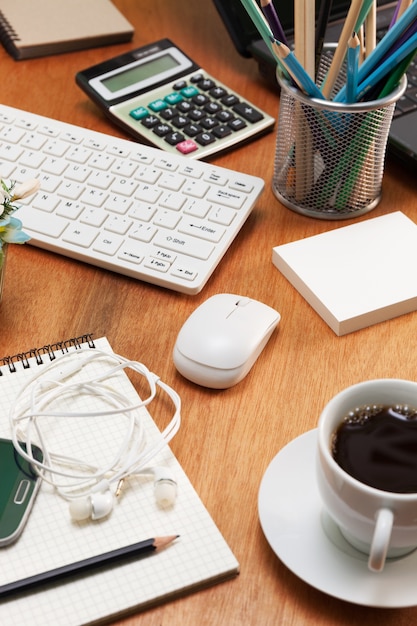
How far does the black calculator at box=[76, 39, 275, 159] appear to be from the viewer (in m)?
0.90

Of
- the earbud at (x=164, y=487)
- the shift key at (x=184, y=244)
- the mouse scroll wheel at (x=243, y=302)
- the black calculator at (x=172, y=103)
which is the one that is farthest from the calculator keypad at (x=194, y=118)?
the earbud at (x=164, y=487)

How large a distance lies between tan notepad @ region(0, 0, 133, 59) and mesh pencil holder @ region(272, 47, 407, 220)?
0.41 meters

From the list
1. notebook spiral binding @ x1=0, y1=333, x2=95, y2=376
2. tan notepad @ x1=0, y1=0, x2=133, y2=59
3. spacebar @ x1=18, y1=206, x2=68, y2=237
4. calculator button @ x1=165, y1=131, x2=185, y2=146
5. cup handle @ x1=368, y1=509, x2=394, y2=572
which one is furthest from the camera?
tan notepad @ x1=0, y1=0, x2=133, y2=59

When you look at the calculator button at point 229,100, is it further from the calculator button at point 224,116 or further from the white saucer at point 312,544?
the white saucer at point 312,544

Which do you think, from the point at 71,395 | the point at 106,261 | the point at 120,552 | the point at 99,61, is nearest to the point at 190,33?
the point at 99,61

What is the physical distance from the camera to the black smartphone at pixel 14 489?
54cm

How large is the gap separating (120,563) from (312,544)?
0.13 m

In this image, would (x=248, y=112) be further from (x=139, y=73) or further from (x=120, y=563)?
(x=120, y=563)

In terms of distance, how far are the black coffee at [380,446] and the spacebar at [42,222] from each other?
15.2 inches

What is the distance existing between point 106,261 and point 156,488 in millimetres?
266

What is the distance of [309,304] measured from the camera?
740 mm

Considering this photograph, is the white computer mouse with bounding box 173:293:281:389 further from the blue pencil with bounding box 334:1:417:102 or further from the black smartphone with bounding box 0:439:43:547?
the blue pencil with bounding box 334:1:417:102

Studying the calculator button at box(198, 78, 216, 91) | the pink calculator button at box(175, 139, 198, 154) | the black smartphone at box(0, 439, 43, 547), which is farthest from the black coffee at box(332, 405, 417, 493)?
the calculator button at box(198, 78, 216, 91)

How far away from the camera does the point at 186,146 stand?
2.89 ft
